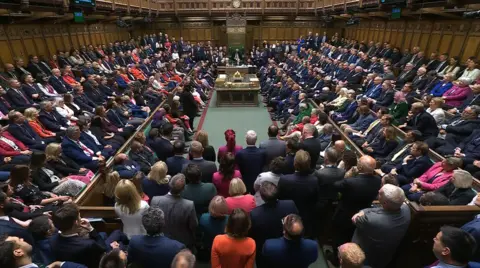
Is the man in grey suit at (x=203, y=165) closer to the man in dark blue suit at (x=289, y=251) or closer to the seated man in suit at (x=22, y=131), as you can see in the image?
the man in dark blue suit at (x=289, y=251)

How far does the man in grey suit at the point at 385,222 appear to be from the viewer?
2672 mm

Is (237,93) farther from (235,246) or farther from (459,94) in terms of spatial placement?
(235,246)

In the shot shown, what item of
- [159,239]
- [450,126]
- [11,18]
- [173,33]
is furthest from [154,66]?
[159,239]

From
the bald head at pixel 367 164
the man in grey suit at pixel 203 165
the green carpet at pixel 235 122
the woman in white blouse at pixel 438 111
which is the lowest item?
the green carpet at pixel 235 122

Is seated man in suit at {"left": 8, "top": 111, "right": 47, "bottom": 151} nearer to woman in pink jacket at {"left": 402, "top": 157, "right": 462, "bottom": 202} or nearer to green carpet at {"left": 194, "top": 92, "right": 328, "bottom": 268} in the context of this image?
green carpet at {"left": 194, "top": 92, "right": 328, "bottom": 268}

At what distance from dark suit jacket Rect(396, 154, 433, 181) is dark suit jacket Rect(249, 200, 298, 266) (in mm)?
2451

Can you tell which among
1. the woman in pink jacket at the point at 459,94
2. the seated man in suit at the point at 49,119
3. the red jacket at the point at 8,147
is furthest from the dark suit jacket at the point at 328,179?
the woman in pink jacket at the point at 459,94

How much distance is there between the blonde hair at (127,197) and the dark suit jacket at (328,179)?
1.92m

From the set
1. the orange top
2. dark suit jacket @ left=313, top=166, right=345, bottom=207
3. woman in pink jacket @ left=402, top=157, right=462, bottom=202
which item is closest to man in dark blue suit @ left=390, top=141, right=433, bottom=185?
woman in pink jacket @ left=402, top=157, right=462, bottom=202

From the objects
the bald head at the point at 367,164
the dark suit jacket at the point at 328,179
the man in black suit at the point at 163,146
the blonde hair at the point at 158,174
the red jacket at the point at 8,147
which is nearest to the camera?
the bald head at the point at 367,164

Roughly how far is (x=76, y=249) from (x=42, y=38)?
35.8 feet

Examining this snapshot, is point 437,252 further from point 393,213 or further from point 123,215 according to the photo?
point 123,215

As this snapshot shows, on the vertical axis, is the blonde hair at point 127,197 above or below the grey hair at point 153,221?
below

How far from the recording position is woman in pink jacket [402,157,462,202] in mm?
3846
